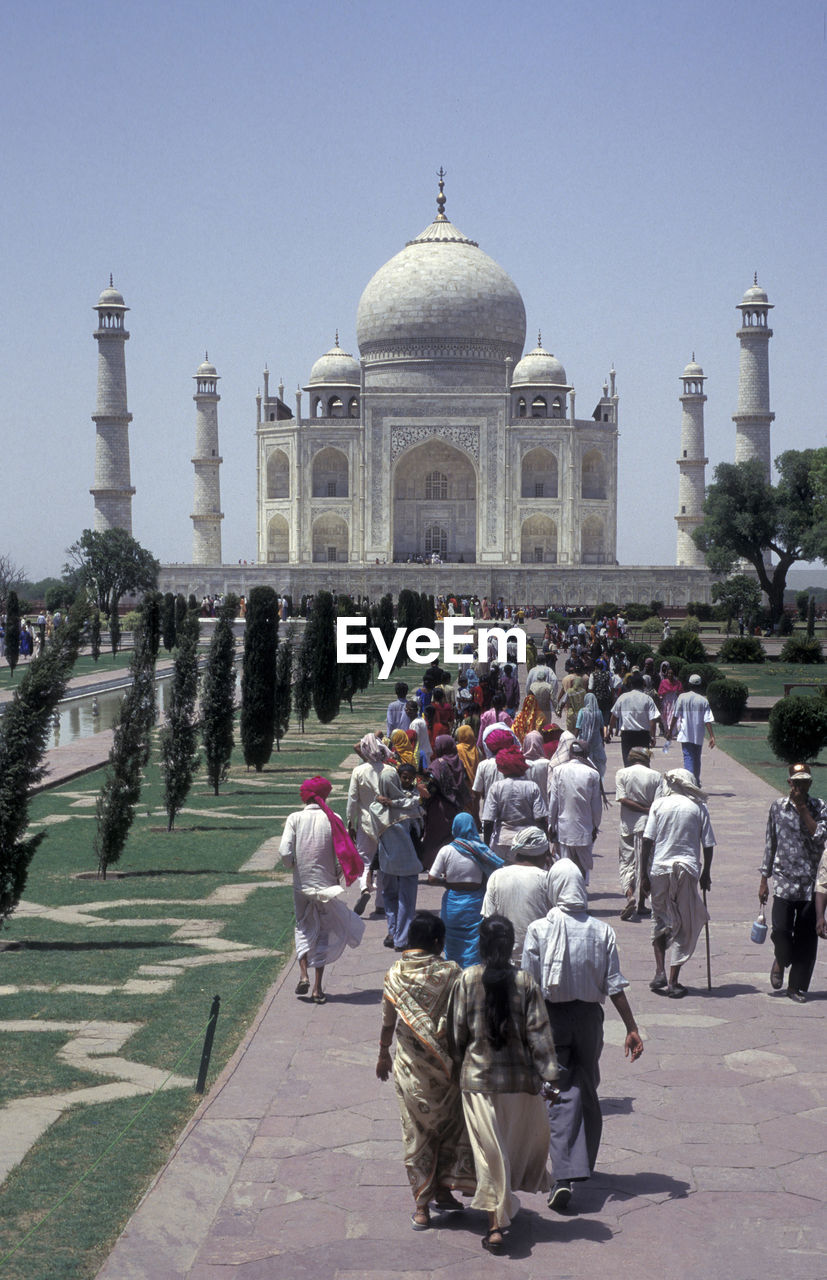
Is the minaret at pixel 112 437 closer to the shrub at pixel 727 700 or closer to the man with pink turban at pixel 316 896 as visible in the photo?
the shrub at pixel 727 700

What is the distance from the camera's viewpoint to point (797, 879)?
6.23 m

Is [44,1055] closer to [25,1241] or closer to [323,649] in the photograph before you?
[25,1241]

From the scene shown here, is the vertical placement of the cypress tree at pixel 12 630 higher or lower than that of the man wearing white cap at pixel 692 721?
higher

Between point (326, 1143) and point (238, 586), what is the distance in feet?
142

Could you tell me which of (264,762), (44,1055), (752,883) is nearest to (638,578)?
(264,762)

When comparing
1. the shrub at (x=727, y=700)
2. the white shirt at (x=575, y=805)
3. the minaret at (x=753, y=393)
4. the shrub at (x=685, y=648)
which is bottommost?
the shrub at (x=727, y=700)

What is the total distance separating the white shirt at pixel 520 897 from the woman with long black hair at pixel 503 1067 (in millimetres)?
988

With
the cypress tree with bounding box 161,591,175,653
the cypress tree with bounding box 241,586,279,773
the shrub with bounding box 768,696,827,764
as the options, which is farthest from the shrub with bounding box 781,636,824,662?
the cypress tree with bounding box 241,586,279,773

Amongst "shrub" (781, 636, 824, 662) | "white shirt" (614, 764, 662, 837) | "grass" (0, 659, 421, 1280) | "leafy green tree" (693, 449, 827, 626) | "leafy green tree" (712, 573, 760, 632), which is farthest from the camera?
"leafy green tree" (693, 449, 827, 626)

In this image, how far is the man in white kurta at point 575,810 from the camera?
746 cm

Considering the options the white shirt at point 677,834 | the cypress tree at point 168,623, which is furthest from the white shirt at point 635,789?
the cypress tree at point 168,623

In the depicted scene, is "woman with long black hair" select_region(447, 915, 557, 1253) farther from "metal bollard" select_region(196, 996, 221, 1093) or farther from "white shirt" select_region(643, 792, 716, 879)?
"white shirt" select_region(643, 792, 716, 879)

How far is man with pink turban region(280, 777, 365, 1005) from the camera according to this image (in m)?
6.25

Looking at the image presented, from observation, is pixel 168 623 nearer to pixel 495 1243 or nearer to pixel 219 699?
pixel 219 699
